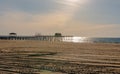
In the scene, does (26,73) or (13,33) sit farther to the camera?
(13,33)

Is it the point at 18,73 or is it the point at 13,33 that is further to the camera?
the point at 13,33

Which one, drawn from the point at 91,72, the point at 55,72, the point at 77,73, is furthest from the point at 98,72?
the point at 55,72

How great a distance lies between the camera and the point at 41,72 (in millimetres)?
15141

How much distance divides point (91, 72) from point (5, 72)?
17.3 ft

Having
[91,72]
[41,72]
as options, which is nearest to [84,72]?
[91,72]

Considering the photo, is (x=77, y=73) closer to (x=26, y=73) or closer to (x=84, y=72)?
(x=84, y=72)

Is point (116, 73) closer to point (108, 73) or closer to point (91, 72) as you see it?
point (108, 73)

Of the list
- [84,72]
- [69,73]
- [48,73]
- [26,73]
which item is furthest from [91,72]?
[26,73]

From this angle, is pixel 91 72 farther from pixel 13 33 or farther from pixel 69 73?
pixel 13 33

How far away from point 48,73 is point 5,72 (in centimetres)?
259

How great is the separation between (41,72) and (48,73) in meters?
0.50

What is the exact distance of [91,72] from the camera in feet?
50.3

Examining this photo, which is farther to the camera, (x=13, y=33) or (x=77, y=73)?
(x=13, y=33)

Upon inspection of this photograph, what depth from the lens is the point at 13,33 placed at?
195375 mm
